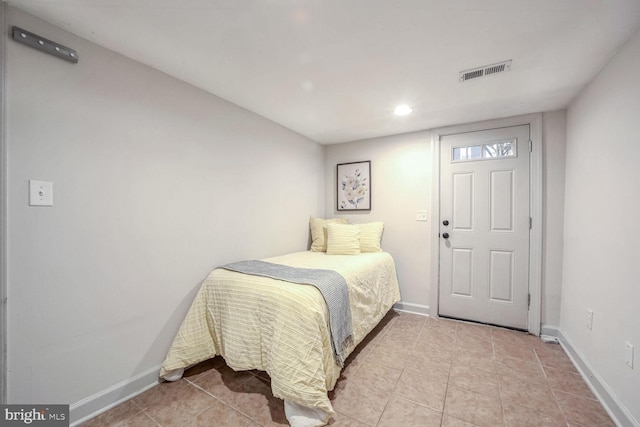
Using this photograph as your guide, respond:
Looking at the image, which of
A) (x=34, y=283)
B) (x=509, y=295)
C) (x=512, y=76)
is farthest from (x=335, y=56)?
(x=509, y=295)

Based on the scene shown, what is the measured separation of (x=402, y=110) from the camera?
2.32 metres

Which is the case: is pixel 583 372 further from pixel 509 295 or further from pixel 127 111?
pixel 127 111

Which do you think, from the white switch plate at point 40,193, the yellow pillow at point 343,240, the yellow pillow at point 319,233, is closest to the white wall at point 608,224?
the yellow pillow at point 343,240

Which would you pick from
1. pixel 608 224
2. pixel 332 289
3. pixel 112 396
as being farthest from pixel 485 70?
pixel 112 396

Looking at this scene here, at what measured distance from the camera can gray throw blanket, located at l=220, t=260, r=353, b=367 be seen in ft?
5.09

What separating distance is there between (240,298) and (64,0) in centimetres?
174

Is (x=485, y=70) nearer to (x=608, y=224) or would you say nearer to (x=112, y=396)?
(x=608, y=224)

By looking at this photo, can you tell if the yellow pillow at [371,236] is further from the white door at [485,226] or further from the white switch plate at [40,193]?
the white switch plate at [40,193]

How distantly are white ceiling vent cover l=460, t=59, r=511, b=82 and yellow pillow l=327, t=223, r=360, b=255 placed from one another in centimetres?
171

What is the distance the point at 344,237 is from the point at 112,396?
2161 mm

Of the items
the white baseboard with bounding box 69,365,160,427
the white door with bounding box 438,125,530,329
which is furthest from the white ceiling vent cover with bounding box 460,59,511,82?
the white baseboard with bounding box 69,365,160,427

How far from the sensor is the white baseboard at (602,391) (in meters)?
1.30

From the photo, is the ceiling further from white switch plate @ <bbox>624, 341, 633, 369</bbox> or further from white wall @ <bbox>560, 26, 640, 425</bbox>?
white switch plate @ <bbox>624, 341, 633, 369</bbox>

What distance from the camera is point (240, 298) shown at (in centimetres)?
163
